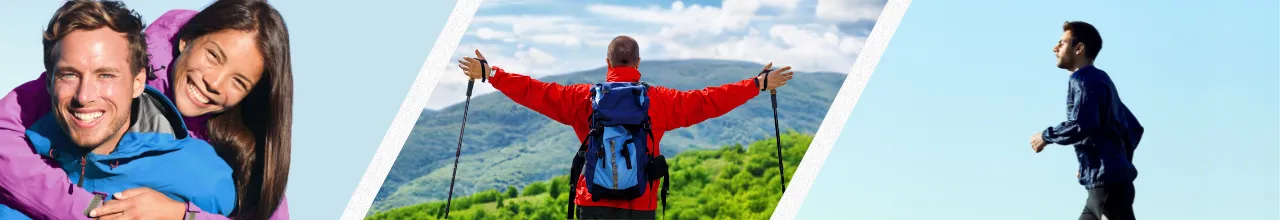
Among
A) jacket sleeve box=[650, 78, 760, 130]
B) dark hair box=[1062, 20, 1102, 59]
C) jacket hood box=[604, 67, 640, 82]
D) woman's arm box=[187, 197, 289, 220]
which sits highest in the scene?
dark hair box=[1062, 20, 1102, 59]

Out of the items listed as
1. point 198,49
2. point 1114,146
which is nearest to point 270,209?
point 198,49

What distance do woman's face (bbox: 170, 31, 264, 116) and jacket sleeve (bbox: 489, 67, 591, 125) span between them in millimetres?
1266

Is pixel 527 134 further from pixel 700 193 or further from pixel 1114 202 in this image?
pixel 1114 202

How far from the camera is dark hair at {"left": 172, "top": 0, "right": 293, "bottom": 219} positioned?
19.2ft

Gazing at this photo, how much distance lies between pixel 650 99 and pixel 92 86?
2.14 metres

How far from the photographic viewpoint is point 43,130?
556 centimetres

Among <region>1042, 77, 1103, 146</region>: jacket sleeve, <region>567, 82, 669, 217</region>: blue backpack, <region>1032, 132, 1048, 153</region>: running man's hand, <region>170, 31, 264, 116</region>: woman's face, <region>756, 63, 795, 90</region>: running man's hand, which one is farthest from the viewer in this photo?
<region>170, 31, 264, 116</region>: woman's face

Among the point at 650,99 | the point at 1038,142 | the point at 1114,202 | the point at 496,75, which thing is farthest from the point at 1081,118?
the point at 496,75

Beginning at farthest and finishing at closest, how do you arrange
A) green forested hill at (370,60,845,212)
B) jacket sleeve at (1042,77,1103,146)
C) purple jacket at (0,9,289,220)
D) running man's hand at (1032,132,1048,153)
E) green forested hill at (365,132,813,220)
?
green forested hill at (370,60,845,212) → green forested hill at (365,132,813,220) → purple jacket at (0,9,289,220) → running man's hand at (1032,132,1048,153) → jacket sleeve at (1042,77,1103,146)

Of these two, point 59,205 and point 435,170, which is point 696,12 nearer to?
point 435,170

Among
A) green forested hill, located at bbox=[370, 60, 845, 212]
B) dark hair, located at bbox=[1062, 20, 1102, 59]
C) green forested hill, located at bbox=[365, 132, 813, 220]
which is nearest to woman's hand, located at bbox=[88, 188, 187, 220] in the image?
dark hair, located at bbox=[1062, 20, 1102, 59]

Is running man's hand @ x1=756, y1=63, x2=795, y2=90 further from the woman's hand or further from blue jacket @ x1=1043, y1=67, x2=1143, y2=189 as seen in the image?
the woman's hand

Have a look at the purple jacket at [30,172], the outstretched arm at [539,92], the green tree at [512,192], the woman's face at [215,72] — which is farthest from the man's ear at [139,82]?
the green tree at [512,192]

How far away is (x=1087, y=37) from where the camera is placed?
187 inches
